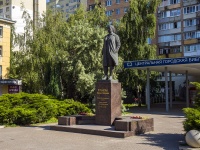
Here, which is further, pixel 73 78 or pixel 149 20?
pixel 149 20

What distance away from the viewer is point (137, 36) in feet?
102

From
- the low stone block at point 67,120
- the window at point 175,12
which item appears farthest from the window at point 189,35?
the low stone block at point 67,120

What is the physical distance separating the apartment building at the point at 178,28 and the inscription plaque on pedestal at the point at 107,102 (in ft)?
114

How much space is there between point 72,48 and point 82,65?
2.05 m

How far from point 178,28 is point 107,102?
3815cm

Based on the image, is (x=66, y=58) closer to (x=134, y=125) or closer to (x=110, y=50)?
(x=110, y=50)

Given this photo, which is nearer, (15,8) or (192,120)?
(192,120)

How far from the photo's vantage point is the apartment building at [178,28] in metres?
46.1

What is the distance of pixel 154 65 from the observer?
23.6m

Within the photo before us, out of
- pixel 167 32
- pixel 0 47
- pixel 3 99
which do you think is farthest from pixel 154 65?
pixel 167 32

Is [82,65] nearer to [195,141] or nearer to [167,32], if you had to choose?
[195,141]

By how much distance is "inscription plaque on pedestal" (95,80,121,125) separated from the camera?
1304 centimetres

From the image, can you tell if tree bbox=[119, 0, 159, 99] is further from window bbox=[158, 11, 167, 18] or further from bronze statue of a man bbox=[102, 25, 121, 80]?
window bbox=[158, 11, 167, 18]

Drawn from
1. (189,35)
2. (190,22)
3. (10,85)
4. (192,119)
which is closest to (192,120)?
(192,119)
